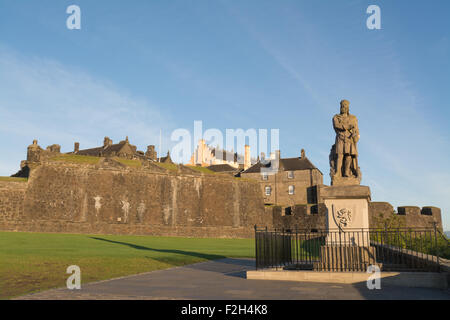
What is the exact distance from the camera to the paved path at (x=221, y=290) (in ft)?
22.3

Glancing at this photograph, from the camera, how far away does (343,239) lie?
9719 mm

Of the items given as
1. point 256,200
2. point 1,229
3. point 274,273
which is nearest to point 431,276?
point 274,273

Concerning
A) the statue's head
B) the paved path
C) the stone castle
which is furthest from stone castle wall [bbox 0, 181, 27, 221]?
the statue's head

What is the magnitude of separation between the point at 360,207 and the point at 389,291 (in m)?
2.76

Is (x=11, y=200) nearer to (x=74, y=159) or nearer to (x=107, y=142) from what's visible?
(x=74, y=159)

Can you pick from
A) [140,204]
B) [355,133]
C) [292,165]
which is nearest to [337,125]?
[355,133]

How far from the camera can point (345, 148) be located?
10.5 m

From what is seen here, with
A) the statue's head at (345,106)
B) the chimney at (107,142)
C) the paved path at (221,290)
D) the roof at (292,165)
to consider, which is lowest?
the paved path at (221,290)

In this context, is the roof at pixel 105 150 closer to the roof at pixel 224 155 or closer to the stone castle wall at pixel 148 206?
the stone castle wall at pixel 148 206

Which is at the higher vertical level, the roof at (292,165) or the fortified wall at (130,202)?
the roof at (292,165)

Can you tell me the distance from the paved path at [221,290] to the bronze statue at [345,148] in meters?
3.43

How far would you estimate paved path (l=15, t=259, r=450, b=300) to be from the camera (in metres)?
6.79

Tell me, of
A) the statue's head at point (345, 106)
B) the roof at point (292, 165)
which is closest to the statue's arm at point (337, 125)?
Answer: the statue's head at point (345, 106)

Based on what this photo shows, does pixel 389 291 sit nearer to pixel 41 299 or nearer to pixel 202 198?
pixel 41 299
